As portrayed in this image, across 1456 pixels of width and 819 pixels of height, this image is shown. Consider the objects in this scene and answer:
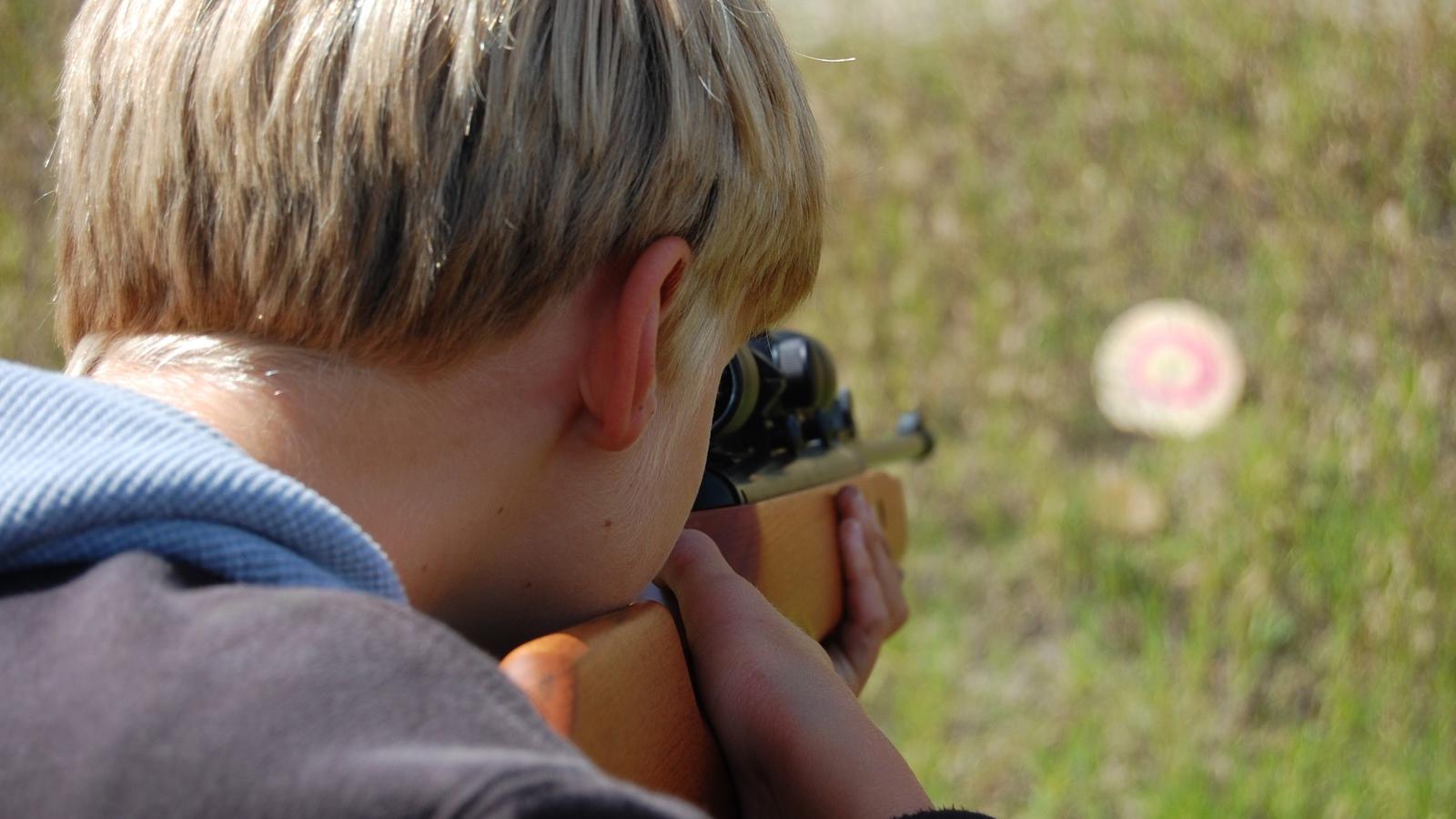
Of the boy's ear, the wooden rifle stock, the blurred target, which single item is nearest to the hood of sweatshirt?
the wooden rifle stock

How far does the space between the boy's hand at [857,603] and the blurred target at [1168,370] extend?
83.2 inches

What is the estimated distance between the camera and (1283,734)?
2.96 metres

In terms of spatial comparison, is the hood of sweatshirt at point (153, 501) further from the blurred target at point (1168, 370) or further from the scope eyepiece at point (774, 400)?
the blurred target at point (1168, 370)

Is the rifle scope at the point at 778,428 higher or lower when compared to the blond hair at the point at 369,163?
lower

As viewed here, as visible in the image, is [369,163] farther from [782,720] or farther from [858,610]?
[858,610]

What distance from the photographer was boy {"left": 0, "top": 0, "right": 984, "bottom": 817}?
2.11 feet

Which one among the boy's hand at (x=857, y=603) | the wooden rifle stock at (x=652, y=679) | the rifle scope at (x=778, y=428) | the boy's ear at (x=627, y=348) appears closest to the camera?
the wooden rifle stock at (x=652, y=679)

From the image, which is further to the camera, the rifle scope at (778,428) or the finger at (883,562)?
the finger at (883,562)

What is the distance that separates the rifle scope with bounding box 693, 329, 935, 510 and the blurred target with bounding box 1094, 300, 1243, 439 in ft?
6.31

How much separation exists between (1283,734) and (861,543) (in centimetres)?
166

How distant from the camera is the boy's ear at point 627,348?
970mm

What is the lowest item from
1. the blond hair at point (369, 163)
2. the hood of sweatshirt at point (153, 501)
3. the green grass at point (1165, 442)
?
the green grass at point (1165, 442)

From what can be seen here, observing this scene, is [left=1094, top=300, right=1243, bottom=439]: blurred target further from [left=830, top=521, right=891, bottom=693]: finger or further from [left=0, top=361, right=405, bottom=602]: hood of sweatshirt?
[left=0, top=361, right=405, bottom=602]: hood of sweatshirt

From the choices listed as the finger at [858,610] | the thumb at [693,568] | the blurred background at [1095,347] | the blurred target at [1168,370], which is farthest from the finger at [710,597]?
the blurred target at [1168,370]
